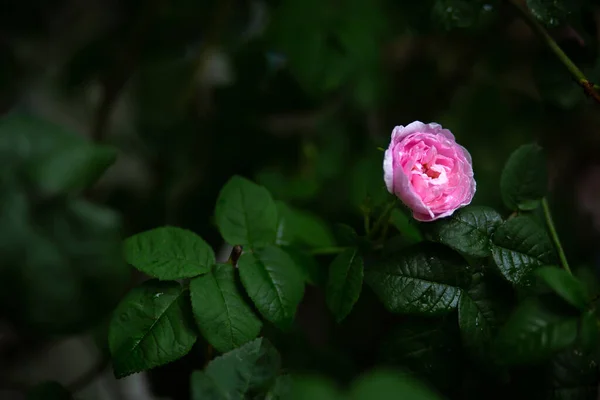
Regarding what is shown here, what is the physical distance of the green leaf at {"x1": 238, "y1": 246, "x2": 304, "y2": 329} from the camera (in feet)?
1.97

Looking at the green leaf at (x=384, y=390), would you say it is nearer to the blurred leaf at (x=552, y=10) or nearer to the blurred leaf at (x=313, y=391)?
→ the blurred leaf at (x=313, y=391)

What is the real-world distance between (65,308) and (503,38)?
3.02 ft

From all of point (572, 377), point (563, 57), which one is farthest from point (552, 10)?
point (572, 377)

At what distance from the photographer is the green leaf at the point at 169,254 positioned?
60cm

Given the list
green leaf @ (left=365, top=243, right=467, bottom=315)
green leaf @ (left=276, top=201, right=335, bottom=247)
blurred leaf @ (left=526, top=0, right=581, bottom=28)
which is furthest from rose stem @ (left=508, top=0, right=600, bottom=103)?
green leaf @ (left=276, top=201, right=335, bottom=247)

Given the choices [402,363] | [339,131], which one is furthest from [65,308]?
[339,131]

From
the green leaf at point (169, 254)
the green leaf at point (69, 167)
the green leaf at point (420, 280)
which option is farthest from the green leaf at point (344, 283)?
the green leaf at point (69, 167)

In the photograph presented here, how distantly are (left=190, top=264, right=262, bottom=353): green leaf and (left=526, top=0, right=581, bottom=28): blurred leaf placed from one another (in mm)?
480

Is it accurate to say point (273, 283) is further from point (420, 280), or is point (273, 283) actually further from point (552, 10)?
point (552, 10)

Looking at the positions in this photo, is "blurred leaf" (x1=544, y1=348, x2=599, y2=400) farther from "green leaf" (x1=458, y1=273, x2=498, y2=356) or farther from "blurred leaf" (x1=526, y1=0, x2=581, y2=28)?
"blurred leaf" (x1=526, y1=0, x2=581, y2=28)

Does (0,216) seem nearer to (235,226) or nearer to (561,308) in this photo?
(235,226)

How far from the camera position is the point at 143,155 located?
48.8 inches

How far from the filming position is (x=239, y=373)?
21.1 inches

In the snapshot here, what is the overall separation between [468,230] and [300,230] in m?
0.23
